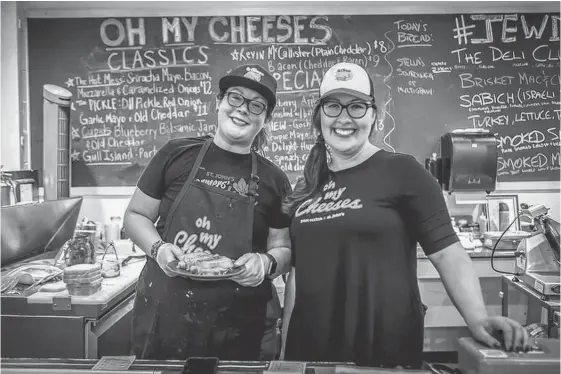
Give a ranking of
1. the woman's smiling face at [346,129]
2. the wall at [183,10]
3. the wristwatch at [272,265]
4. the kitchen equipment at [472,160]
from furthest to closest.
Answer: the wall at [183,10], the kitchen equipment at [472,160], the wristwatch at [272,265], the woman's smiling face at [346,129]

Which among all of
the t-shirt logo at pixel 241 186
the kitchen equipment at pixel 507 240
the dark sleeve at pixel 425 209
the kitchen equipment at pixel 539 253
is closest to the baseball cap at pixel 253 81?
the t-shirt logo at pixel 241 186

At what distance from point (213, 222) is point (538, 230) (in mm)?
2084

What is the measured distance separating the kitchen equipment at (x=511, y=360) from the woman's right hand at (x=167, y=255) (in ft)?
3.45

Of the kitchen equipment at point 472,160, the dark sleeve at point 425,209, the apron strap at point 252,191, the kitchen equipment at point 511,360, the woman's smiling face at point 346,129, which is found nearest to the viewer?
the kitchen equipment at point 511,360

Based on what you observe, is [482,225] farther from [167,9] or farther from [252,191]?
[167,9]

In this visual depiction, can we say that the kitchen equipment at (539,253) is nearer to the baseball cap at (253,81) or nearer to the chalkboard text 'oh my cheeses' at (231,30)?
the baseball cap at (253,81)

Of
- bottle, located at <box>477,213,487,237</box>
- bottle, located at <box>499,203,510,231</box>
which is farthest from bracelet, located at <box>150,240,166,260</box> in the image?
bottle, located at <box>499,203,510,231</box>

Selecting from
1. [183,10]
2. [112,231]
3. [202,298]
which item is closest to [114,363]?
[202,298]

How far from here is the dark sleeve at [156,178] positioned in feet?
6.24

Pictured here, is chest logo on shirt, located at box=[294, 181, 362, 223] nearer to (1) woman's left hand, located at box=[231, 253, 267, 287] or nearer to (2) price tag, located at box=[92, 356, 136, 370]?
(1) woman's left hand, located at box=[231, 253, 267, 287]

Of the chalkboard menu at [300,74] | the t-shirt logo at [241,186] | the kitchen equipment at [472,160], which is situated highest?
the chalkboard menu at [300,74]

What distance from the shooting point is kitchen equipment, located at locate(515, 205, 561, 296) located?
2740mm

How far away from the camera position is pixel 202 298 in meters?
1.83

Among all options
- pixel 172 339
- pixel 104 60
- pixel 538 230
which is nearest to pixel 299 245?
pixel 172 339
